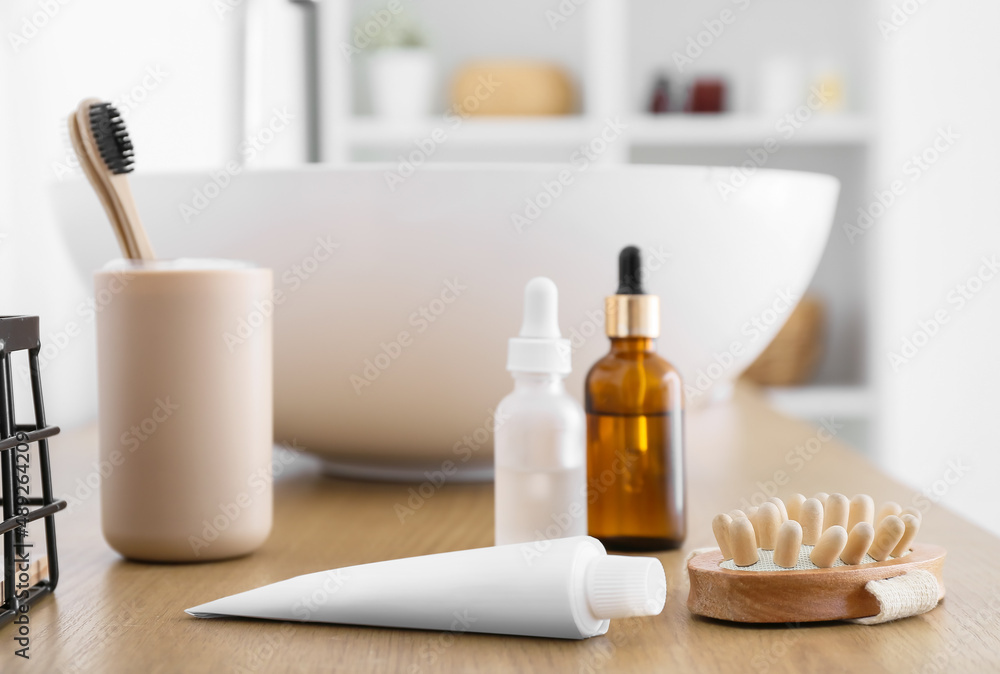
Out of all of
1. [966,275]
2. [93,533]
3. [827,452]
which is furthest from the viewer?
[966,275]

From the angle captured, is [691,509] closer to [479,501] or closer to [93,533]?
[479,501]

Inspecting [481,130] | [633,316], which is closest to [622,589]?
[633,316]

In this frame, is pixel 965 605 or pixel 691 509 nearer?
pixel 965 605

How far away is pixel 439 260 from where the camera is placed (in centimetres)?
56

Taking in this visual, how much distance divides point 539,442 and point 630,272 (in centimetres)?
10

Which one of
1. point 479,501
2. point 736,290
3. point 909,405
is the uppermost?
point 736,290

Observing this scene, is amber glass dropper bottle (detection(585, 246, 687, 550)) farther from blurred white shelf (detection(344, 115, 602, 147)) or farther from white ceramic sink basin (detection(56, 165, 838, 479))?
blurred white shelf (detection(344, 115, 602, 147))

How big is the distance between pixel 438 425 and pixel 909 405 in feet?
6.03

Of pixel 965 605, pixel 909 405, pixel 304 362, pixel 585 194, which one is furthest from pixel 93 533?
pixel 909 405

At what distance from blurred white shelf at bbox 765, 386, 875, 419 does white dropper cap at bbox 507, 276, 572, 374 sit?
5.90ft

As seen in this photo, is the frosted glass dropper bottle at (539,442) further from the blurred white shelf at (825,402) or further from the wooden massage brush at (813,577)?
the blurred white shelf at (825,402)

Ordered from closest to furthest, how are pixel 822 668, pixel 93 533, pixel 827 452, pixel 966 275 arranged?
pixel 822 668 < pixel 93 533 < pixel 827 452 < pixel 966 275

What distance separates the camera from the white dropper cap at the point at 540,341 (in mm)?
454

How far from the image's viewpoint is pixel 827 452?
75 centimetres
